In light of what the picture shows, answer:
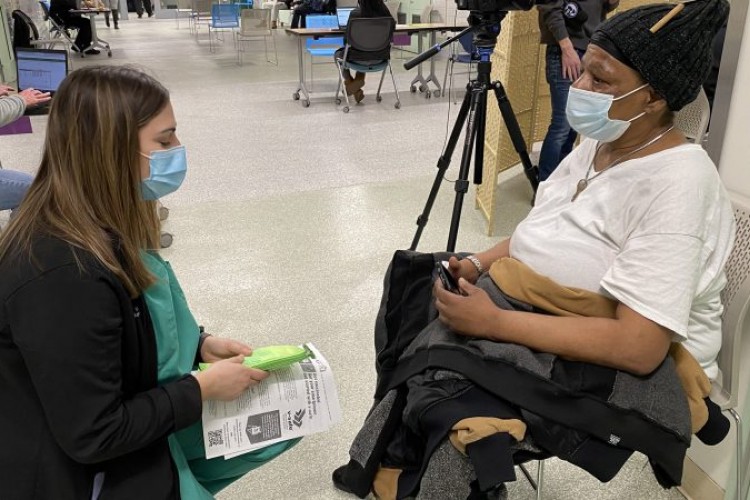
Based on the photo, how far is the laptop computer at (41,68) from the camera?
9.77ft

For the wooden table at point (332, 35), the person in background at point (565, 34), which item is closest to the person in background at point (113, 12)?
the wooden table at point (332, 35)

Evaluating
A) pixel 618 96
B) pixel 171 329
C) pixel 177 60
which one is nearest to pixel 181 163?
pixel 171 329

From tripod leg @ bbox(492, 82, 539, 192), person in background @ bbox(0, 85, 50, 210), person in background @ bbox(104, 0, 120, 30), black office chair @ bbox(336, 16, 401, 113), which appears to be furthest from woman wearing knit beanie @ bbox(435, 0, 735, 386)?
person in background @ bbox(104, 0, 120, 30)

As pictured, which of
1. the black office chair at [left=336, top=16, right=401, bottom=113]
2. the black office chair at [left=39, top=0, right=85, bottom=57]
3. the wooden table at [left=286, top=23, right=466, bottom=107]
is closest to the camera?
the black office chair at [left=336, top=16, right=401, bottom=113]

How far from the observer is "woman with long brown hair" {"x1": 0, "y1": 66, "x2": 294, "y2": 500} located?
0.93m

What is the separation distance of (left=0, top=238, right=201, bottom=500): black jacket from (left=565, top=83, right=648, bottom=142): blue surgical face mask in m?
0.93

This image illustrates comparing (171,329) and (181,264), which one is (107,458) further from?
(181,264)

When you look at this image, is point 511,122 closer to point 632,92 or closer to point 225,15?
point 632,92

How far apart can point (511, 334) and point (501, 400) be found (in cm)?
12

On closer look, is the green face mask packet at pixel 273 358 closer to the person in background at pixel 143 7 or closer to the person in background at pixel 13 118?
the person in background at pixel 13 118

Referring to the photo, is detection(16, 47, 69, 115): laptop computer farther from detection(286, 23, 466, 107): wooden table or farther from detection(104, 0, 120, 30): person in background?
detection(104, 0, 120, 30): person in background

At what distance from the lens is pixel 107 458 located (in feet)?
3.28

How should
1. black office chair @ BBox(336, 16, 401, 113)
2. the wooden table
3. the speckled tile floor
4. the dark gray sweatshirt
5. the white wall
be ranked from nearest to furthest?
the white wall, the speckled tile floor, the dark gray sweatshirt, black office chair @ BBox(336, 16, 401, 113), the wooden table

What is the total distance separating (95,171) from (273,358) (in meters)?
0.47
